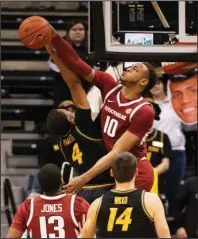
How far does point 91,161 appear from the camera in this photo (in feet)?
23.8

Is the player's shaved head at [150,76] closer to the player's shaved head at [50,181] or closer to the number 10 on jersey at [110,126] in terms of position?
the number 10 on jersey at [110,126]

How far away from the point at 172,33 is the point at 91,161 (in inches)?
51.5

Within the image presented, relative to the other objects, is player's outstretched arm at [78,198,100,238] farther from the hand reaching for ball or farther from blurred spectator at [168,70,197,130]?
blurred spectator at [168,70,197,130]

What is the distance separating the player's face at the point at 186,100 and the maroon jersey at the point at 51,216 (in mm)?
4438

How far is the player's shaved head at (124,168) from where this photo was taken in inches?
A: 236

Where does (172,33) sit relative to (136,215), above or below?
above

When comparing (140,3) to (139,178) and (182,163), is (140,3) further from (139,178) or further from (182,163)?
(182,163)

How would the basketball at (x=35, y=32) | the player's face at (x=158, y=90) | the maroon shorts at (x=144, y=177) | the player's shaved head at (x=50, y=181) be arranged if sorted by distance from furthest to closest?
the player's face at (x=158, y=90)
the maroon shorts at (x=144, y=177)
the basketball at (x=35, y=32)
the player's shaved head at (x=50, y=181)

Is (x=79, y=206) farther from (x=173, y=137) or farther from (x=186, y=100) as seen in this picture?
(x=186, y=100)

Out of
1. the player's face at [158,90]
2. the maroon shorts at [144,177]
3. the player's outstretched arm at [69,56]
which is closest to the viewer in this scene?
the player's outstretched arm at [69,56]

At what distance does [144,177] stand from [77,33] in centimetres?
332

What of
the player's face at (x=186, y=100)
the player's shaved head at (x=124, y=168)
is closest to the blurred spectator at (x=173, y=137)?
the player's face at (x=186, y=100)

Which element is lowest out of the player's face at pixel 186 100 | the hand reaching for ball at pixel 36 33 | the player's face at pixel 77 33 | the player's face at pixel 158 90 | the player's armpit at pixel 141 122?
the player's face at pixel 186 100

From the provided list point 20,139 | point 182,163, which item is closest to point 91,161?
point 182,163
